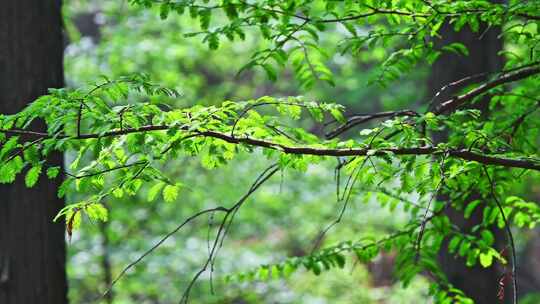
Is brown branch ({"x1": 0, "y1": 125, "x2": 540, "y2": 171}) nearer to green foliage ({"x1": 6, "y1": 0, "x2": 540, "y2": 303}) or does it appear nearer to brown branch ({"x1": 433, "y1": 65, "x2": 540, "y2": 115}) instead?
green foliage ({"x1": 6, "y1": 0, "x2": 540, "y2": 303})

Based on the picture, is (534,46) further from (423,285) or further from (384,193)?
(423,285)

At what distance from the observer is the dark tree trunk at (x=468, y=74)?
4.06 meters

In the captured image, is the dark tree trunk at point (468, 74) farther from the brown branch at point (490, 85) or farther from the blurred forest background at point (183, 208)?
the brown branch at point (490, 85)

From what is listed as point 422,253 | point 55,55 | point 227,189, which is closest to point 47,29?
point 55,55

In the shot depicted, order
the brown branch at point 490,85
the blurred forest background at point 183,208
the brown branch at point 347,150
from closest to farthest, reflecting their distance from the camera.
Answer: the brown branch at point 347,150 < the brown branch at point 490,85 < the blurred forest background at point 183,208

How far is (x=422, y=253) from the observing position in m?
2.87

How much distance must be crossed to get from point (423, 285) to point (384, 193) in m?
5.49

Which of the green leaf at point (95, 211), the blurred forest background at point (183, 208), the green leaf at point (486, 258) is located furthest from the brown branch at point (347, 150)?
the blurred forest background at point (183, 208)

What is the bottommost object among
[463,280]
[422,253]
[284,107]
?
[463,280]

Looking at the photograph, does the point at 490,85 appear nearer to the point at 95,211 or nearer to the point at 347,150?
the point at 347,150

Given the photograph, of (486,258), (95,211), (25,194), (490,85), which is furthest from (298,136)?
(25,194)

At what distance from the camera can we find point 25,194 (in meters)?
2.65

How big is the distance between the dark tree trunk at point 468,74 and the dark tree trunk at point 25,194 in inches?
87.9

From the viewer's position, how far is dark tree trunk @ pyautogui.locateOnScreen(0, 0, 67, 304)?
8.68ft
